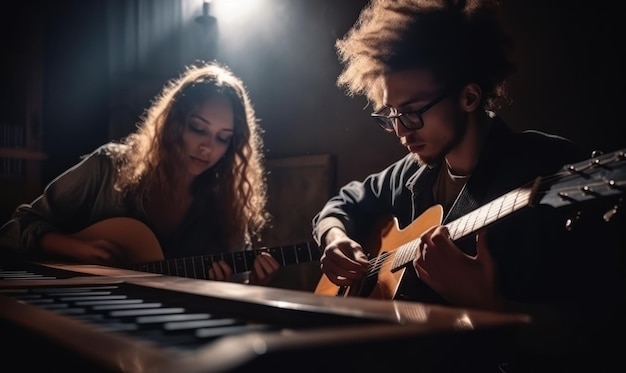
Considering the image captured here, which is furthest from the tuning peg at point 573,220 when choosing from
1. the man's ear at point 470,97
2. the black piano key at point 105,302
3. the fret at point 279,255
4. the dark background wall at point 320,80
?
the fret at point 279,255

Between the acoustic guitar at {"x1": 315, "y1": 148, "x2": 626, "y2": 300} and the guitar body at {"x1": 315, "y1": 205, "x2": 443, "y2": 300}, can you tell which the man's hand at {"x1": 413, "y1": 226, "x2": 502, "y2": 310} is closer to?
the acoustic guitar at {"x1": 315, "y1": 148, "x2": 626, "y2": 300}

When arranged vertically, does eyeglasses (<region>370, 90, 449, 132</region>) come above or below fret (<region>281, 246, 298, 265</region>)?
above

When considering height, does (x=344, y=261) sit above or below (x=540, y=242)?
below

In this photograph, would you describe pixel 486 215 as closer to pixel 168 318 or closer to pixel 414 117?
pixel 414 117

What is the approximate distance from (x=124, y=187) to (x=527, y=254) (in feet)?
6.02

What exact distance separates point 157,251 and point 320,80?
1429mm

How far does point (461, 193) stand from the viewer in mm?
1624

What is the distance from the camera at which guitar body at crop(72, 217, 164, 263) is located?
2348mm

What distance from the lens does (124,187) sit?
2.49 m

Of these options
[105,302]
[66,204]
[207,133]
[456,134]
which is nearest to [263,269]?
[207,133]

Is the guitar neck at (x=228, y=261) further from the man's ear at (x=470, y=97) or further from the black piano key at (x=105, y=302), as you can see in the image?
the black piano key at (x=105, y=302)

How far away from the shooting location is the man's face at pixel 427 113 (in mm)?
1659

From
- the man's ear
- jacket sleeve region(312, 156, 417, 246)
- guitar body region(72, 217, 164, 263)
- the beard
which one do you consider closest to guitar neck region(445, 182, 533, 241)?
the beard

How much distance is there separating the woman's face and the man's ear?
3.96 ft
